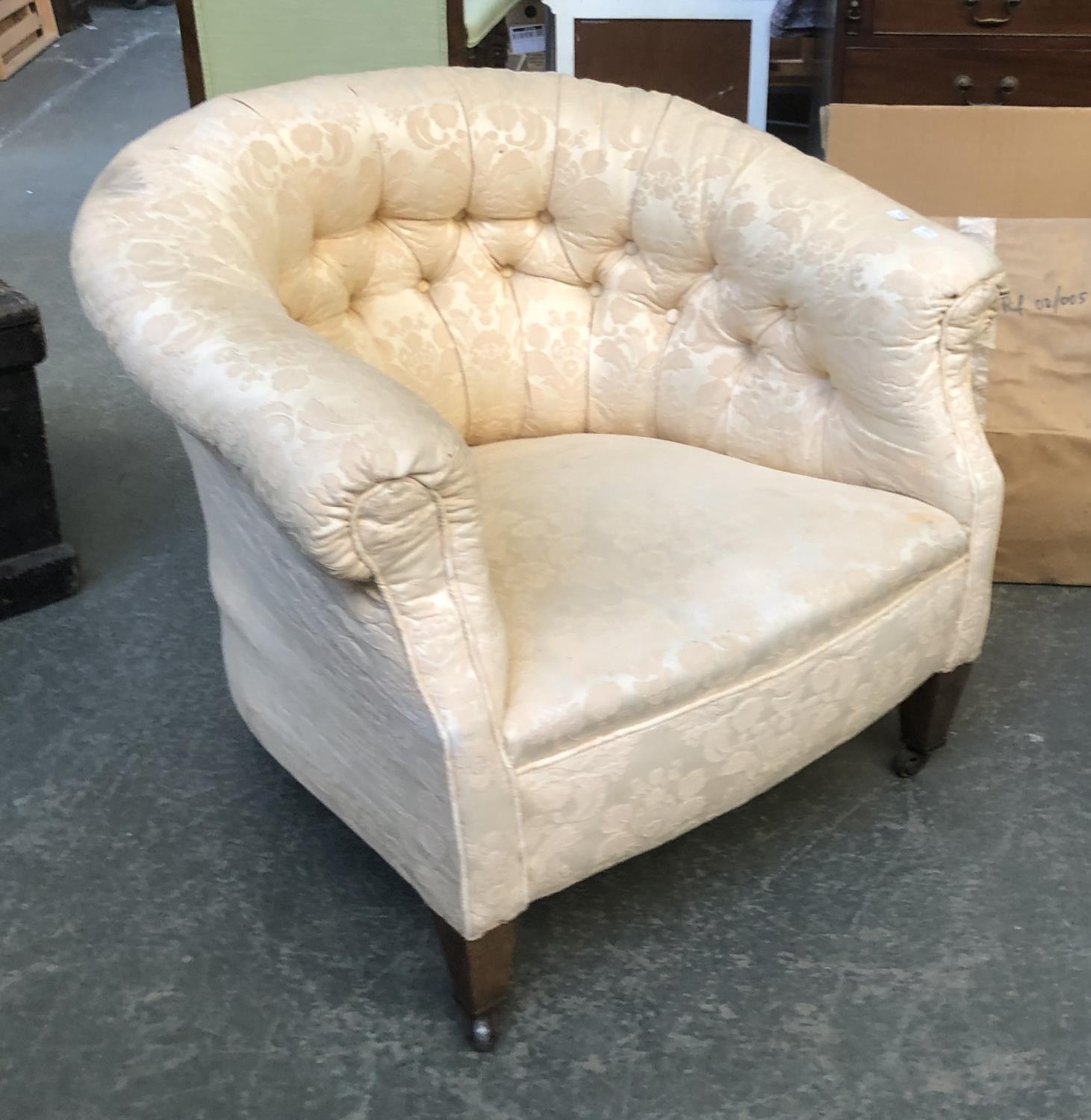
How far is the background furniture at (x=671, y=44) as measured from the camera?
8.40 feet

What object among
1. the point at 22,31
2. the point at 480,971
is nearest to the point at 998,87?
the point at 480,971

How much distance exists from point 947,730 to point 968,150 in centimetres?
89

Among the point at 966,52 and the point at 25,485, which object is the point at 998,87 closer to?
the point at 966,52

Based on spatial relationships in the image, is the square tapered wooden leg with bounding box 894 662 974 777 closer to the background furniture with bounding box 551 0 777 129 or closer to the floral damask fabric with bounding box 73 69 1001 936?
the floral damask fabric with bounding box 73 69 1001 936

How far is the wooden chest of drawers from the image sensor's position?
210 cm

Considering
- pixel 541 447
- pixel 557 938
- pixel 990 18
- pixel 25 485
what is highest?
pixel 990 18

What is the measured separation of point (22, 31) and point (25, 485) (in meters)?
3.54

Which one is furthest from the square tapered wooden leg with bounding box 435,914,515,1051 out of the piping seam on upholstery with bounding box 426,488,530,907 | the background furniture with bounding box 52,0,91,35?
the background furniture with bounding box 52,0,91,35

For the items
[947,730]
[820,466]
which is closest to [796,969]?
[947,730]

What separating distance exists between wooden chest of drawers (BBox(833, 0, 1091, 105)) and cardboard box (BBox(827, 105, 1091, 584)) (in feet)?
1.42

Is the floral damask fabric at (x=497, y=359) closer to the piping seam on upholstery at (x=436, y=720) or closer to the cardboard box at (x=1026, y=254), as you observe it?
the piping seam on upholstery at (x=436, y=720)

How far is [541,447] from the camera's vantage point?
1403 millimetres

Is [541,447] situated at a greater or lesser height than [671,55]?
lesser

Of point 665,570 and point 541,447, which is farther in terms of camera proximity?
point 541,447
